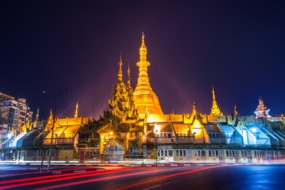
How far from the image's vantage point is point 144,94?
7175 cm

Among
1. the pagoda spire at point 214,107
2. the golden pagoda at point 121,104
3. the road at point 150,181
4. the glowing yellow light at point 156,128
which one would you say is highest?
the pagoda spire at point 214,107

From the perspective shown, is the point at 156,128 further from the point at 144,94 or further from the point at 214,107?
the point at 214,107

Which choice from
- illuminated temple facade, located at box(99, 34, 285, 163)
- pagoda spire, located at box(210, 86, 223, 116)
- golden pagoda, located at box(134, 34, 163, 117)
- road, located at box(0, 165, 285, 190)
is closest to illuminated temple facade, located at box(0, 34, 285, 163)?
illuminated temple facade, located at box(99, 34, 285, 163)

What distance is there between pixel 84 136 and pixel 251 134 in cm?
3756

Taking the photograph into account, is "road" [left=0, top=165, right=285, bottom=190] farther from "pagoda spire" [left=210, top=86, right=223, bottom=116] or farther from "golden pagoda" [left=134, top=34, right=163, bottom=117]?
"pagoda spire" [left=210, top=86, right=223, bottom=116]

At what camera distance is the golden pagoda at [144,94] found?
6710 centimetres

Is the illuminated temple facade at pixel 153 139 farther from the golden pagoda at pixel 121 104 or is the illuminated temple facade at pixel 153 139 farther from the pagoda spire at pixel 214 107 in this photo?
the pagoda spire at pixel 214 107

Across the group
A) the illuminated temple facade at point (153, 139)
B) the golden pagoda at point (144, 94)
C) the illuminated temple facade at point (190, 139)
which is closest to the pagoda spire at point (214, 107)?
the golden pagoda at point (144, 94)

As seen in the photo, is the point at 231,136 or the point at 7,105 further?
the point at 7,105

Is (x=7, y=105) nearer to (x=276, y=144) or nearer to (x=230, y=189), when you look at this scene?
(x=276, y=144)

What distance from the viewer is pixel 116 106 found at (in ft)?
174

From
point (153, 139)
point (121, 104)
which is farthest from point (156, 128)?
point (121, 104)

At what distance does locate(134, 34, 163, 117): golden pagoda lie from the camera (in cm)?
6710

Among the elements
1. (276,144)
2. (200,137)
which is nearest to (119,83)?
(200,137)
